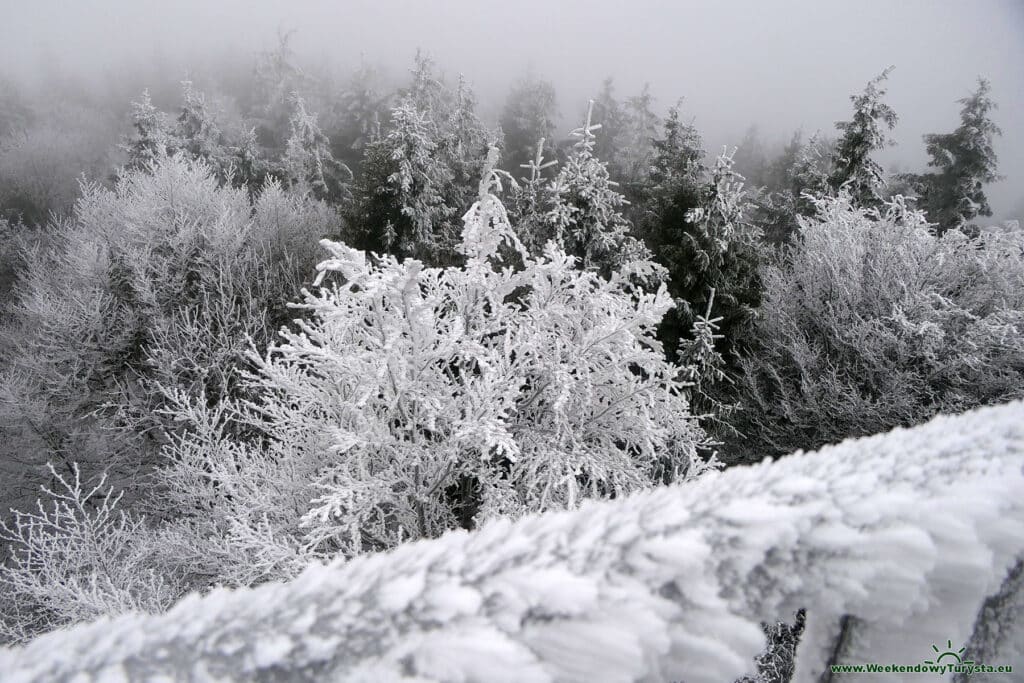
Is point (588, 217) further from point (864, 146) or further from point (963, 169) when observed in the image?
point (963, 169)

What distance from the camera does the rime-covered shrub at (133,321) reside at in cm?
1252

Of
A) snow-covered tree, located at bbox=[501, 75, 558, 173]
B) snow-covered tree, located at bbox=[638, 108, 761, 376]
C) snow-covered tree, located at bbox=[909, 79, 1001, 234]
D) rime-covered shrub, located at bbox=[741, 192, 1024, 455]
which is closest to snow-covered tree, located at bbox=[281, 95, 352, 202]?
snow-covered tree, located at bbox=[501, 75, 558, 173]

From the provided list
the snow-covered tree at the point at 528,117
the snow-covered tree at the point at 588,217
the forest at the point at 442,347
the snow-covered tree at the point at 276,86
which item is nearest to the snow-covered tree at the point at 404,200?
the forest at the point at 442,347

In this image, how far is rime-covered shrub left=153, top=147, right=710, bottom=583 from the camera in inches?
254

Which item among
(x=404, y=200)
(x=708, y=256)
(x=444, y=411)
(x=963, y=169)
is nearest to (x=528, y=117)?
(x=404, y=200)

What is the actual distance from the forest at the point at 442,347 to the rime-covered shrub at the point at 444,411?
60 millimetres

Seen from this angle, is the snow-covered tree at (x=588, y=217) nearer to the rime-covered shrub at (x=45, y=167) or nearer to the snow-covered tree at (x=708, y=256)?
the snow-covered tree at (x=708, y=256)

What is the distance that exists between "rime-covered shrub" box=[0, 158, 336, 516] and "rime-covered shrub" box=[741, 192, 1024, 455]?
12903mm

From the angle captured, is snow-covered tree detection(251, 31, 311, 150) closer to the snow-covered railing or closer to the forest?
the forest

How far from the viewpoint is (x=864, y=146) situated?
16672mm

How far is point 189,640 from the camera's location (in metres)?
0.52

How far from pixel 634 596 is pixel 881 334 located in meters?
12.9

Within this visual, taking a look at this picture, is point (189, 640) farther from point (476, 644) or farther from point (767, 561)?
point (767, 561)

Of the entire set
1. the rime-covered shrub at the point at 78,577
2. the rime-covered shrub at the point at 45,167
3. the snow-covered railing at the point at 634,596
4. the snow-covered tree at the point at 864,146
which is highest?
the snow-covered tree at the point at 864,146
